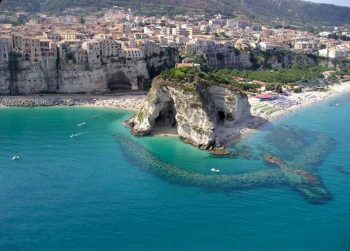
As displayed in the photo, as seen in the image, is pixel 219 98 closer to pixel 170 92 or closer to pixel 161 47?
pixel 170 92

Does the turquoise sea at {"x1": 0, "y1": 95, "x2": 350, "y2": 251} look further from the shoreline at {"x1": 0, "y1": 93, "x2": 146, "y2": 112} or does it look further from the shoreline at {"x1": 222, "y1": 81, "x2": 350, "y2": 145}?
the shoreline at {"x1": 0, "y1": 93, "x2": 146, "y2": 112}

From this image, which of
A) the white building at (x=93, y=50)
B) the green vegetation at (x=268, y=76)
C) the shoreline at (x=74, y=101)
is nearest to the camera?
the shoreline at (x=74, y=101)

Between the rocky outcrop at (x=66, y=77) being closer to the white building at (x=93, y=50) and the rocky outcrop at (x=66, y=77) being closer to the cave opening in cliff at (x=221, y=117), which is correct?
the white building at (x=93, y=50)

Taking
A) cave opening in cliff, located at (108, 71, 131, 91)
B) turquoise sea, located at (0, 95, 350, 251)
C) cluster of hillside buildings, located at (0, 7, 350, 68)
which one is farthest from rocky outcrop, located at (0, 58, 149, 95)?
turquoise sea, located at (0, 95, 350, 251)

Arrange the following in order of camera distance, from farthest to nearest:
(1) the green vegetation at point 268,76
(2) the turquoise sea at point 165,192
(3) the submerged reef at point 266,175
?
(1) the green vegetation at point 268,76, (3) the submerged reef at point 266,175, (2) the turquoise sea at point 165,192

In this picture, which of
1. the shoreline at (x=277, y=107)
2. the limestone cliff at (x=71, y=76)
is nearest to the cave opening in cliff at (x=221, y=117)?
the shoreline at (x=277, y=107)

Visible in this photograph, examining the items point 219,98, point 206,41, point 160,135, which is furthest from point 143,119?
point 206,41
